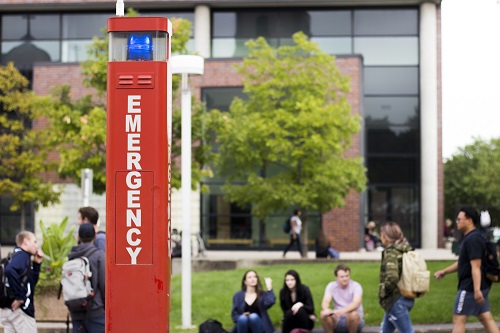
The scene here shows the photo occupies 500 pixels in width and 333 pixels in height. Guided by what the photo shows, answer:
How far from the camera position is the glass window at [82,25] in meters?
39.8

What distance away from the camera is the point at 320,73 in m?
30.3

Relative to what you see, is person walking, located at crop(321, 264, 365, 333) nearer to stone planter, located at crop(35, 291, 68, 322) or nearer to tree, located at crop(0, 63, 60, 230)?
A: stone planter, located at crop(35, 291, 68, 322)

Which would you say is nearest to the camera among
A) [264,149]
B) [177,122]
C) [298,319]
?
[298,319]

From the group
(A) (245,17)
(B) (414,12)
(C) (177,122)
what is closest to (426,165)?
(B) (414,12)

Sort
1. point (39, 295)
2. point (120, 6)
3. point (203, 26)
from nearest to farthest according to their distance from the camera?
1. point (120, 6)
2. point (39, 295)
3. point (203, 26)

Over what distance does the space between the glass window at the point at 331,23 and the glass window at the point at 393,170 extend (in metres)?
5.33

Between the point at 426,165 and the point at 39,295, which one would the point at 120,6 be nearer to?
the point at 39,295

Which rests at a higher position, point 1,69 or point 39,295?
point 1,69

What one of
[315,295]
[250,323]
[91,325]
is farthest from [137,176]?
[315,295]

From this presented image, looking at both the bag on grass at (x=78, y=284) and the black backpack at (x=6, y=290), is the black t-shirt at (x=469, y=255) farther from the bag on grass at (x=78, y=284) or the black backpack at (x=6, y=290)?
the black backpack at (x=6, y=290)

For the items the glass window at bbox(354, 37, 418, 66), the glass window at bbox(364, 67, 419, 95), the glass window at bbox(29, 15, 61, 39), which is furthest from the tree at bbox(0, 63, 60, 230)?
the glass window at bbox(364, 67, 419, 95)

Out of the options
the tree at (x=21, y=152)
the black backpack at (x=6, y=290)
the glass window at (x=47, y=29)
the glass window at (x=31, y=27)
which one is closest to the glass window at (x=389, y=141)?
the tree at (x=21, y=152)

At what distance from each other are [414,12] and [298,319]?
28535 millimetres

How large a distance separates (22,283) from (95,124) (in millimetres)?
17685
